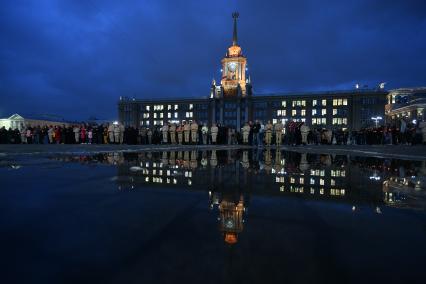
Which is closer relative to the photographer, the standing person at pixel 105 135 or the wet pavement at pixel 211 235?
the wet pavement at pixel 211 235

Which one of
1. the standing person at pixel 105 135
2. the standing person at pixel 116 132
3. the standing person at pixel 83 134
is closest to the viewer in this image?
the standing person at pixel 116 132

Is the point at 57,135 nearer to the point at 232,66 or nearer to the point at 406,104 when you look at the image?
the point at 232,66

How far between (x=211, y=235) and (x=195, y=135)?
2176 cm

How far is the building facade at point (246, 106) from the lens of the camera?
99750mm

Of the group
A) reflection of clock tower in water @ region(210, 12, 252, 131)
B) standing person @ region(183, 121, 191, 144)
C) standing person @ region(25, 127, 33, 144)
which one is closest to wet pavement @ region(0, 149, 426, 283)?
standing person @ region(183, 121, 191, 144)

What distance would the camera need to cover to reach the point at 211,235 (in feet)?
7.25

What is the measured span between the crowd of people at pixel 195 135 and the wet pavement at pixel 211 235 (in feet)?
60.7

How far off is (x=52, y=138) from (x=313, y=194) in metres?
27.9

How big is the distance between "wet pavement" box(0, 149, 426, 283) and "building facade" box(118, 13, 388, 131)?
10566cm

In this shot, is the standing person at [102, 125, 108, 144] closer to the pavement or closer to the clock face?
the pavement

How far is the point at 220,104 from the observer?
11381cm

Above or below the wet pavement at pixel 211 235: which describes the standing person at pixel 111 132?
above

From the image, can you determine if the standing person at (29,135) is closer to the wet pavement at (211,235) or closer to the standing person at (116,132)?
the standing person at (116,132)

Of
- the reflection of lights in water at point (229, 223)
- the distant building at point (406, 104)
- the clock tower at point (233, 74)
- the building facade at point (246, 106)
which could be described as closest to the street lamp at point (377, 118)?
the building facade at point (246, 106)
